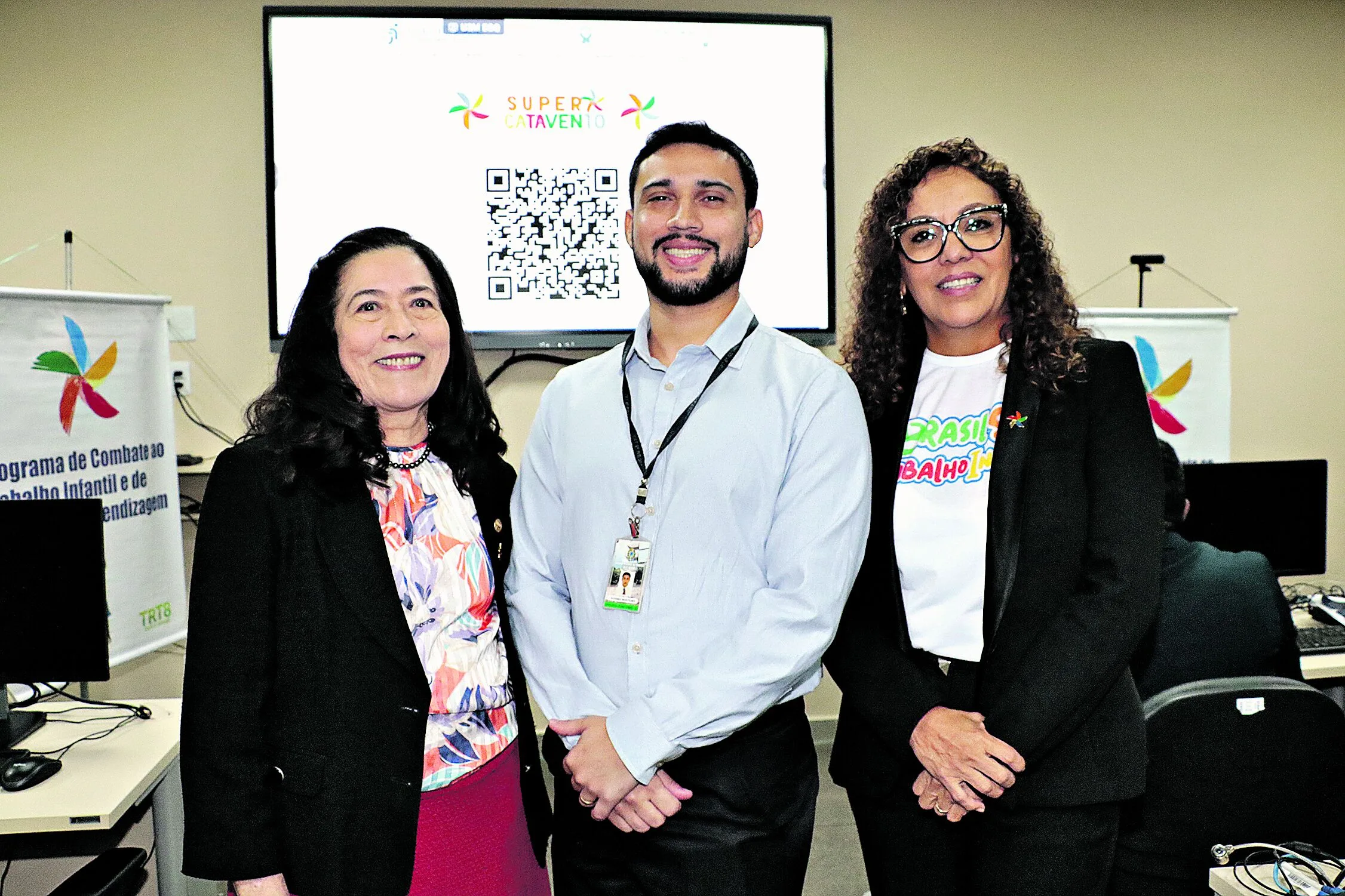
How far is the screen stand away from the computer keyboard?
11.5 ft

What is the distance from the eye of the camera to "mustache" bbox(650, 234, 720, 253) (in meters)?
1.67

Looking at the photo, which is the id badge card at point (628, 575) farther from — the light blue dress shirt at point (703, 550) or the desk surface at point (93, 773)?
the desk surface at point (93, 773)

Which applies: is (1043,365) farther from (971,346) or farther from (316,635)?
(316,635)

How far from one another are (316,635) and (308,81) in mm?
2844

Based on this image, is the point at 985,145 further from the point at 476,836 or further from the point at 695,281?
the point at 476,836

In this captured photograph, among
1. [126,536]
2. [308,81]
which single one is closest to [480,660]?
[126,536]

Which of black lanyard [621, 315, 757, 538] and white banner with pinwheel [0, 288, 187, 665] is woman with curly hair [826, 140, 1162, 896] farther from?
white banner with pinwheel [0, 288, 187, 665]

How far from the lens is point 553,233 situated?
12.2 ft

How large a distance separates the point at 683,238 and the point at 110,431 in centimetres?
235

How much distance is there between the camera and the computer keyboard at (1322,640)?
295 cm

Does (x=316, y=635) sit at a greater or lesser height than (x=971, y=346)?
lesser

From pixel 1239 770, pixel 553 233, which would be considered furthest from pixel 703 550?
pixel 553 233

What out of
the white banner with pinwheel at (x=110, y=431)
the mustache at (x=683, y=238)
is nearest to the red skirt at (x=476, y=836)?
the mustache at (x=683, y=238)

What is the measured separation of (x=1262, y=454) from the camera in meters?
4.29
